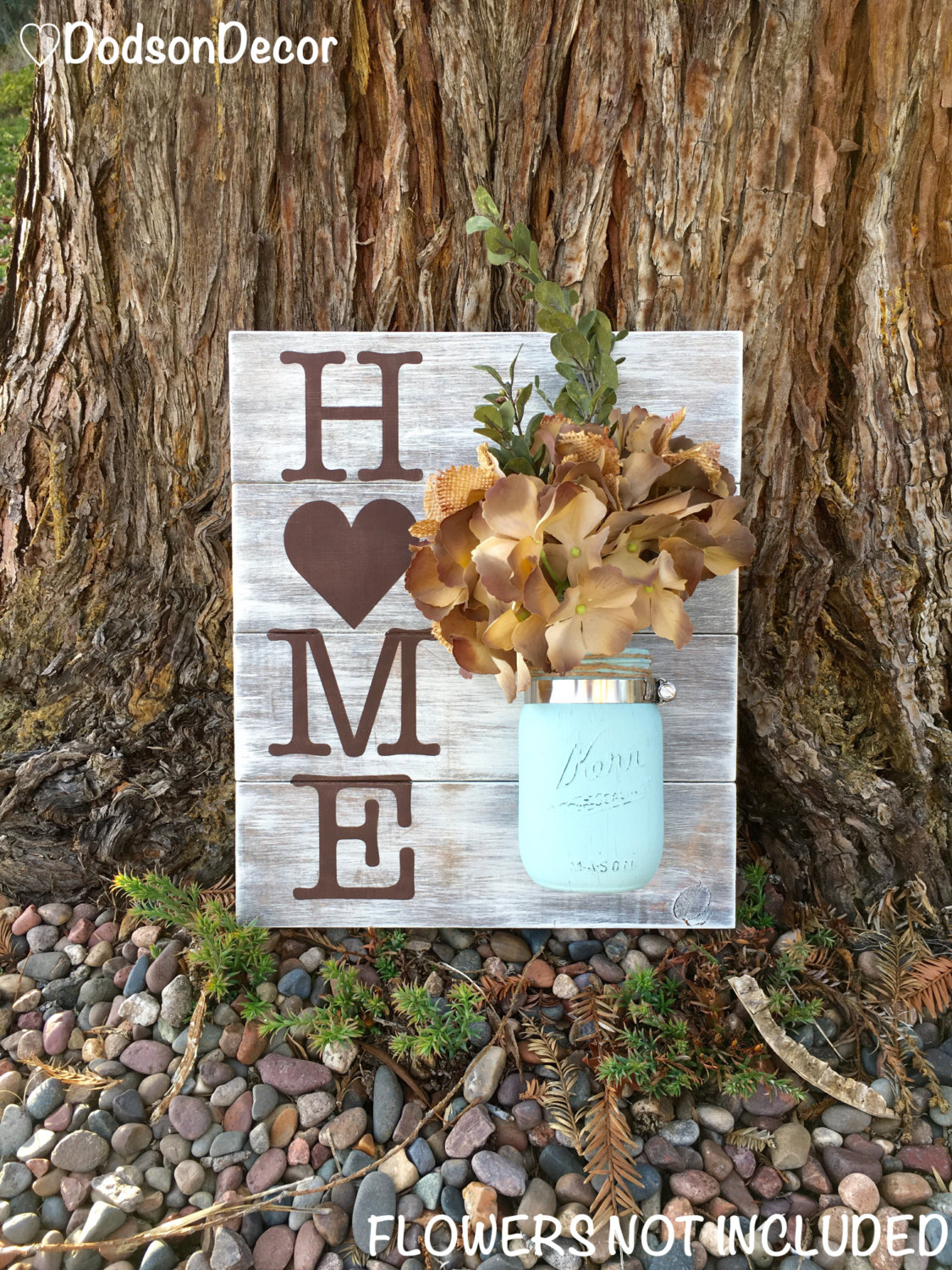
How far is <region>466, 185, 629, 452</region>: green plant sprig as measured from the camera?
1.32 metres

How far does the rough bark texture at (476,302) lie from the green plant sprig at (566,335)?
26 centimetres

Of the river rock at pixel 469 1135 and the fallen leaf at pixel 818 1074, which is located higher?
the fallen leaf at pixel 818 1074

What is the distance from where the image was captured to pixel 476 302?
1613mm

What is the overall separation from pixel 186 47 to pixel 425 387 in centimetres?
79

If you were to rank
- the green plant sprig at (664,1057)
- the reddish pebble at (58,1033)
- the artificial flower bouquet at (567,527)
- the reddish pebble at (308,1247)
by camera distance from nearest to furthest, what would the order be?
the artificial flower bouquet at (567,527) → the reddish pebble at (308,1247) → the green plant sprig at (664,1057) → the reddish pebble at (58,1033)

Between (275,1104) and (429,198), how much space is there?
66.7 inches

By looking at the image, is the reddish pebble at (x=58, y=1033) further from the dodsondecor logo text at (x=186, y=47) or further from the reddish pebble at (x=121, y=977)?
the dodsondecor logo text at (x=186, y=47)

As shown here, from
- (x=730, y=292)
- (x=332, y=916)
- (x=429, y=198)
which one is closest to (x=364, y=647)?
(x=332, y=916)

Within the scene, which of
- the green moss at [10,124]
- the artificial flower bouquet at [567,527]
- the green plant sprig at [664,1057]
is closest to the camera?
the artificial flower bouquet at [567,527]

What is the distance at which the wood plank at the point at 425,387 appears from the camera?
5.08ft

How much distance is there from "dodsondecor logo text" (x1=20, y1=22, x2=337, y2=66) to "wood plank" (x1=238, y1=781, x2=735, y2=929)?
140cm

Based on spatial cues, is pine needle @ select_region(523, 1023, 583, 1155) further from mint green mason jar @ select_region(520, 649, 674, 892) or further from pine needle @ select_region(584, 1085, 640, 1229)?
mint green mason jar @ select_region(520, 649, 674, 892)

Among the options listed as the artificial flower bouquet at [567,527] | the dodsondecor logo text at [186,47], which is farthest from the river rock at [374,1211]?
the dodsondecor logo text at [186,47]

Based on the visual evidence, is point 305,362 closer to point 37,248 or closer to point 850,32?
point 37,248
